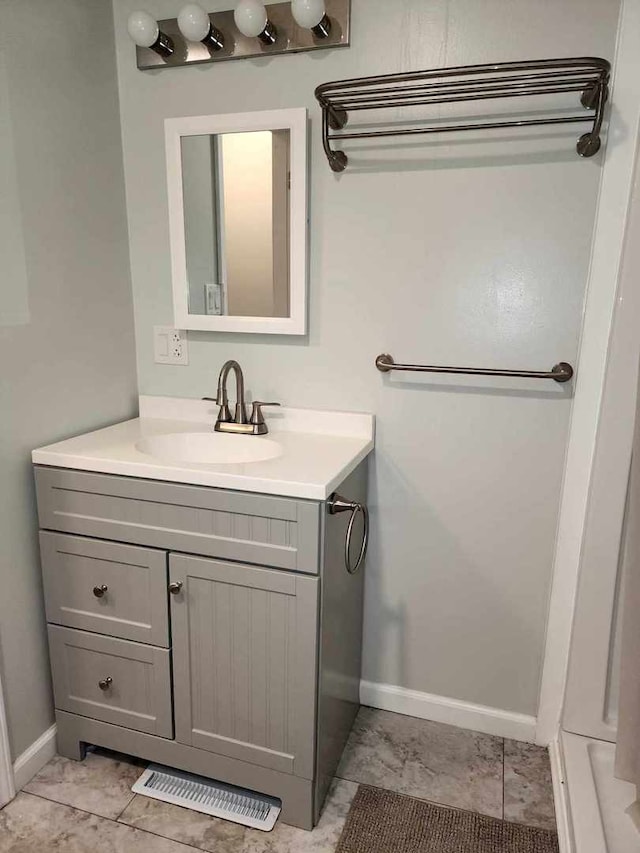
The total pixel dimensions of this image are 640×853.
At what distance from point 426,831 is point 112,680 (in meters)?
0.88

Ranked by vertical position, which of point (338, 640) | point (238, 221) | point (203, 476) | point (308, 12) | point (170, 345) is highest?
point (308, 12)

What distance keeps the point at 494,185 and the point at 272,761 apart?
155cm

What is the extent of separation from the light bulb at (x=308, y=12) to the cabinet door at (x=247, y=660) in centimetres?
132

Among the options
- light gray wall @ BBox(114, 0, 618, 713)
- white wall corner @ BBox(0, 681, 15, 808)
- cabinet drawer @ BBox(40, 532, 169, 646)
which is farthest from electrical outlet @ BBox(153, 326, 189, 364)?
white wall corner @ BBox(0, 681, 15, 808)

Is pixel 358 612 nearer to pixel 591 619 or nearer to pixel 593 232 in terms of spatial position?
pixel 591 619

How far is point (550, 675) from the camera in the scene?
169 cm

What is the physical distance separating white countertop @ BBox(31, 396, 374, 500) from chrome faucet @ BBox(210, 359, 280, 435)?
0.03 metres

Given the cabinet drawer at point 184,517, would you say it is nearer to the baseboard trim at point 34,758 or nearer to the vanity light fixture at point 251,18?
the baseboard trim at point 34,758

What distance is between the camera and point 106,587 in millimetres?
1495

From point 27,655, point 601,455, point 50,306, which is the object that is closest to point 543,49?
point 601,455

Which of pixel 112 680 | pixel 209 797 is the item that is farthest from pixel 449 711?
pixel 112 680

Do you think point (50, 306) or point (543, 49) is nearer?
point (543, 49)

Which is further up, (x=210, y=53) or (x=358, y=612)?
(x=210, y=53)

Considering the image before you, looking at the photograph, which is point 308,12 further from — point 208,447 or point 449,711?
point 449,711
